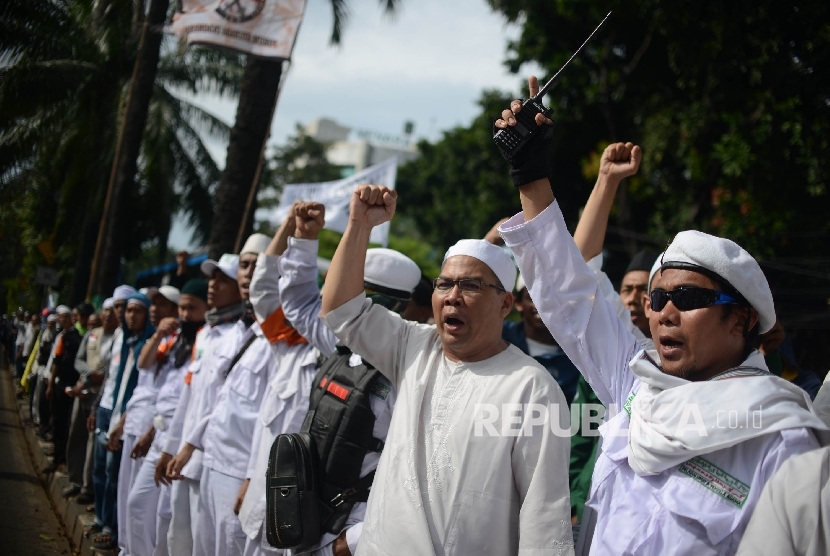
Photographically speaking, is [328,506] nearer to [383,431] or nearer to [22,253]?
[383,431]

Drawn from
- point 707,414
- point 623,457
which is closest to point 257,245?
point 623,457

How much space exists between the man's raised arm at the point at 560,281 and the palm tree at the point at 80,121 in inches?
233

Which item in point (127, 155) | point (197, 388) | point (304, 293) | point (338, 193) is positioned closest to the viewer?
point (304, 293)

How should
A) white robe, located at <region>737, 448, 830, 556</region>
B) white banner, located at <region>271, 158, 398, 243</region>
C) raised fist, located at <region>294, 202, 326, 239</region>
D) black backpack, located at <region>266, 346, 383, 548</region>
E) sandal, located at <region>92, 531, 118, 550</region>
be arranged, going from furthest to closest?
white banner, located at <region>271, 158, 398, 243</region> → sandal, located at <region>92, 531, 118, 550</region> → raised fist, located at <region>294, 202, 326, 239</region> → black backpack, located at <region>266, 346, 383, 548</region> → white robe, located at <region>737, 448, 830, 556</region>

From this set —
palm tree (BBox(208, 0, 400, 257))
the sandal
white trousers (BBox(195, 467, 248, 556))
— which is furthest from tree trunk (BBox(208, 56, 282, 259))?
white trousers (BBox(195, 467, 248, 556))

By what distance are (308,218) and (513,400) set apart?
1502 mm

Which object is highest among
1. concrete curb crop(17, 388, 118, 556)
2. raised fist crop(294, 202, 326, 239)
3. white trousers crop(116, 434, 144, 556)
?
raised fist crop(294, 202, 326, 239)

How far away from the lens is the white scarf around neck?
2.00 metres

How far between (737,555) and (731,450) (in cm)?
26

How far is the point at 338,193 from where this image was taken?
8.94 m

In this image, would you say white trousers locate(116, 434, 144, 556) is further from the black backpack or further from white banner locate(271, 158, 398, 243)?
the black backpack

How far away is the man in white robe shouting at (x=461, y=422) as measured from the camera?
2723 millimetres

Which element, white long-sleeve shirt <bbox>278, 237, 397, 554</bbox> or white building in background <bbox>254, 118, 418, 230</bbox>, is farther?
white building in background <bbox>254, 118, 418, 230</bbox>

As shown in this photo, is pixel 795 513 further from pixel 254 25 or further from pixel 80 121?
pixel 80 121
